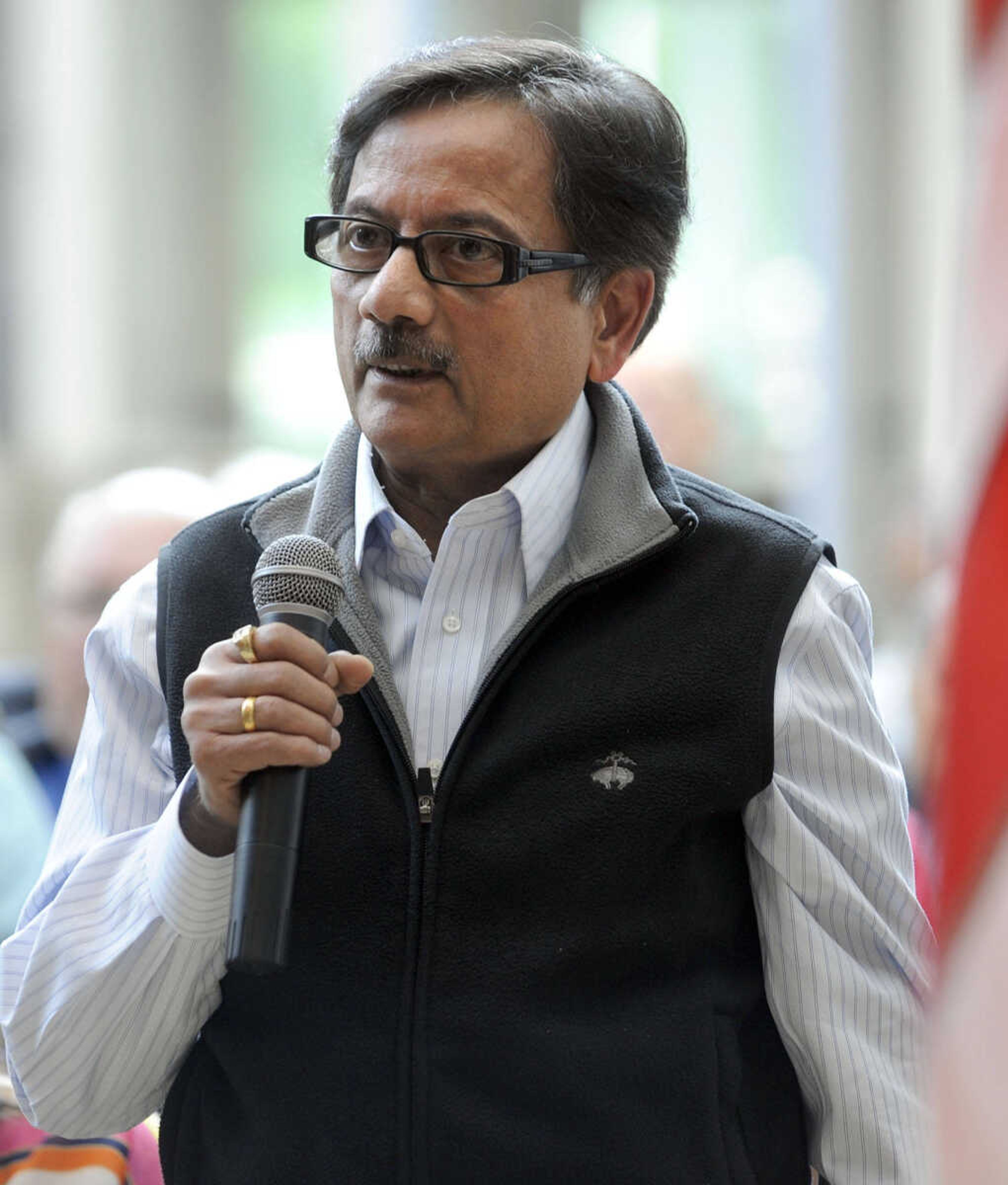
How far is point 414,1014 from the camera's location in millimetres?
1954

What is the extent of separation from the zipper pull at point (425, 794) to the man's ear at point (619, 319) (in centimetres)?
57

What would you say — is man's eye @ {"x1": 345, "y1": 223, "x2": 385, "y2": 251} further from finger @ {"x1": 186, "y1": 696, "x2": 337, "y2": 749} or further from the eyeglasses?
finger @ {"x1": 186, "y1": 696, "x2": 337, "y2": 749}

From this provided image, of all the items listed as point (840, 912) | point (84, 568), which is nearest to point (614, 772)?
point (840, 912)

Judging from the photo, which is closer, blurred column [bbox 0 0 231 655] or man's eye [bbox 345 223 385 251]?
man's eye [bbox 345 223 385 251]

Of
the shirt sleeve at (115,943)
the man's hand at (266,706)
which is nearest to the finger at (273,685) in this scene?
the man's hand at (266,706)

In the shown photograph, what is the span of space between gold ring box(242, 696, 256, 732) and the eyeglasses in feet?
1.81

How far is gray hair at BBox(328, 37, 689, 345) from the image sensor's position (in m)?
2.16

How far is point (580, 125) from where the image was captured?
2180 millimetres

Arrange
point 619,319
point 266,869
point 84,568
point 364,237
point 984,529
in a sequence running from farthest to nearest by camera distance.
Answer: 1. point 84,568
2. point 619,319
3. point 364,237
4. point 266,869
5. point 984,529

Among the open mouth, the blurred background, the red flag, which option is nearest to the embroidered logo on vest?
the open mouth

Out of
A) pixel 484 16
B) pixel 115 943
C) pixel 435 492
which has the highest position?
pixel 484 16

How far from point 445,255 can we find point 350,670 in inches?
21.5

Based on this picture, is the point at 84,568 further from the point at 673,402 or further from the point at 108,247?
the point at 108,247

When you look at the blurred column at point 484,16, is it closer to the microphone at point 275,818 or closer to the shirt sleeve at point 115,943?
the shirt sleeve at point 115,943
